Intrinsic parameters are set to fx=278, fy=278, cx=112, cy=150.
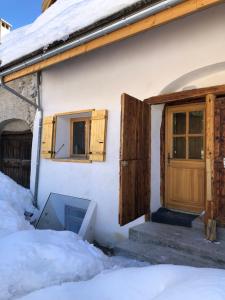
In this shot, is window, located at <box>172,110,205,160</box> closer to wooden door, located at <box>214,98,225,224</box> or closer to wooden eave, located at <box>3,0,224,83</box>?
wooden door, located at <box>214,98,225,224</box>

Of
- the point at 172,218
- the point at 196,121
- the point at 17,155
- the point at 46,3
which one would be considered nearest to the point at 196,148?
the point at 196,121

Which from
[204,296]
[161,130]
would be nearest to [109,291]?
[204,296]

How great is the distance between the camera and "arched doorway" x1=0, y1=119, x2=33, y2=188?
701cm

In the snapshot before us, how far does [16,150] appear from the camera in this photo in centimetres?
736

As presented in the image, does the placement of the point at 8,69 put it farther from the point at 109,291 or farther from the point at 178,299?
the point at 178,299

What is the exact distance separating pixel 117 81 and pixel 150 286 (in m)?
3.76

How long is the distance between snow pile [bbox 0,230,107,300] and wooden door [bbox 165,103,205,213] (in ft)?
6.51

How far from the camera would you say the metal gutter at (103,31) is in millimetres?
3092

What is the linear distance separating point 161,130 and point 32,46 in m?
2.84

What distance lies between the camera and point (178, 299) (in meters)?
1.43

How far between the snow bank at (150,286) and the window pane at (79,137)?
400cm

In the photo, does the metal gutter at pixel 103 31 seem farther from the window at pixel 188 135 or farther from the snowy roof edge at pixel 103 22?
the window at pixel 188 135

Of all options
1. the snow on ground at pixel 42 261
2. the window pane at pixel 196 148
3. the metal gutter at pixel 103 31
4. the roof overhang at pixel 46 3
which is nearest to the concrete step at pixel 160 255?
the snow on ground at pixel 42 261

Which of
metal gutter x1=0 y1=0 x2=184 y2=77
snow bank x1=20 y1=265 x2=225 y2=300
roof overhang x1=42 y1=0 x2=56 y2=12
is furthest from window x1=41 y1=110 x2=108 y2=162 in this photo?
roof overhang x1=42 y1=0 x2=56 y2=12
